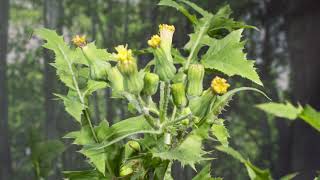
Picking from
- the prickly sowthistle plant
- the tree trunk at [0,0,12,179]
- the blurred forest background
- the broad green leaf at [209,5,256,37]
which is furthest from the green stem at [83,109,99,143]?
the tree trunk at [0,0,12,179]

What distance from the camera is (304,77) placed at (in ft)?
8.16

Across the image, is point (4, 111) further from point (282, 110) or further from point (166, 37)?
point (282, 110)

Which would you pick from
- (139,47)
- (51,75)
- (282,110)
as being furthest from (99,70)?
(51,75)

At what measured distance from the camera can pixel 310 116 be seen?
34cm

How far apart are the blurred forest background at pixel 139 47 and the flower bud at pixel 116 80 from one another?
5.97 ft

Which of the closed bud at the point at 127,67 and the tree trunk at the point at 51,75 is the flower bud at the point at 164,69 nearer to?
the closed bud at the point at 127,67

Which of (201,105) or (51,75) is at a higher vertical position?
(51,75)

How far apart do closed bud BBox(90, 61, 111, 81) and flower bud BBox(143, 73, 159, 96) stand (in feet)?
0.10

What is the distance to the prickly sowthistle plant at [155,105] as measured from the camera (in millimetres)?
429

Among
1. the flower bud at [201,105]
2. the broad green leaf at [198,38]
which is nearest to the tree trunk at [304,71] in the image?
the broad green leaf at [198,38]

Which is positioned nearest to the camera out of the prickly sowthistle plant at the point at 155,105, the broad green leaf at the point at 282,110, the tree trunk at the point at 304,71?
the broad green leaf at the point at 282,110

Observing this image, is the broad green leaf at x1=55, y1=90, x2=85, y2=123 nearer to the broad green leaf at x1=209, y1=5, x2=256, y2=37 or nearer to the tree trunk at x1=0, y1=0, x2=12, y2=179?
the broad green leaf at x1=209, y1=5, x2=256, y2=37

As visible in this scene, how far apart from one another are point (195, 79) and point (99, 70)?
0.24 feet

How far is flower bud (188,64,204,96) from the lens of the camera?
17.9 inches
